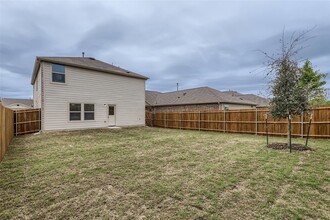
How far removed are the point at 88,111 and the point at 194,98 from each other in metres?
13.5

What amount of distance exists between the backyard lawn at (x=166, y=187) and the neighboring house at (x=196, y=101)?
15.4 meters

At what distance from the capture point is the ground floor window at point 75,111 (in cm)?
1368

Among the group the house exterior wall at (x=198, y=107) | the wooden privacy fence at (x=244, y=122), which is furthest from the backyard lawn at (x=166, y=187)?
the house exterior wall at (x=198, y=107)

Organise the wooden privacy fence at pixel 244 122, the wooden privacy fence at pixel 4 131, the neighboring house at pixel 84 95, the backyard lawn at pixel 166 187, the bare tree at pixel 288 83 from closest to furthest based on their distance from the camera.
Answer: the backyard lawn at pixel 166 187, the wooden privacy fence at pixel 4 131, the bare tree at pixel 288 83, the wooden privacy fence at pixel 244 122, the neighboring house at pixel 84 95

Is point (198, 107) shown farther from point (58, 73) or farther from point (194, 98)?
point (58, 73)

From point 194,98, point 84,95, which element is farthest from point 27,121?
point 194,98

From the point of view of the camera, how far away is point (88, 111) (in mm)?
14641

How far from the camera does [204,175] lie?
4.27m

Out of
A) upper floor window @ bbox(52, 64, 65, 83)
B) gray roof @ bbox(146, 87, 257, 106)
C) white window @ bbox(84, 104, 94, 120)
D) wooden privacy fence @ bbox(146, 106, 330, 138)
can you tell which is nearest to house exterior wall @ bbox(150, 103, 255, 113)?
gray roof @ bbox(146, 87, 257, 106)

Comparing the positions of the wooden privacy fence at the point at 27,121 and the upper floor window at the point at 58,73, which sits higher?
the upper floor window at the point at 58,73

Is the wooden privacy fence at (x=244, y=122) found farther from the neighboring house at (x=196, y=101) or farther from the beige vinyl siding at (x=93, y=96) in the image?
the neighboring house at (x=196, y=101)

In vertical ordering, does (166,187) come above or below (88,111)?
below

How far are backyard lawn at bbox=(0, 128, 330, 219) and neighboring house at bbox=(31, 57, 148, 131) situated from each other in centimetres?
770

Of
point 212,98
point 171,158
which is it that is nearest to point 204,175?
point 171,158
